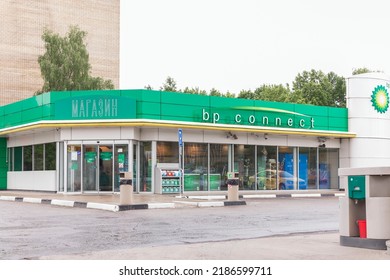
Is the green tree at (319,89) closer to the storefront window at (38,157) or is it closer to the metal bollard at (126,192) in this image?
the storefront window at (38,157)

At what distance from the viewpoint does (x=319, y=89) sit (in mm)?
76812

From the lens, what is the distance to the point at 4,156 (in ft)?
123

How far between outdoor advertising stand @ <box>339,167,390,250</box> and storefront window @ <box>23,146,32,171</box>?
26648 millimetres

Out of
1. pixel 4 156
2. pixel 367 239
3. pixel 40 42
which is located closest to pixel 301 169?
pixel 4 156

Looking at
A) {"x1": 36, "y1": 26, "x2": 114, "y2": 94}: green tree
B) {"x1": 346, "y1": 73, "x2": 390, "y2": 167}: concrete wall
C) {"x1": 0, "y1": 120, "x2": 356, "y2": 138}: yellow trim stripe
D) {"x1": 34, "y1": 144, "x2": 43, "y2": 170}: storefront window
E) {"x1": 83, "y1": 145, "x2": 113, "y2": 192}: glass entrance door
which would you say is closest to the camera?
{"x1": 0, "y1": 120, "x2": 356, "y2": 138}: yellow trim stripe

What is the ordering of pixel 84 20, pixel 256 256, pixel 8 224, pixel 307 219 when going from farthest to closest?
pixel 84 20, pixel 307 219, pixel 8 224, pixel 256 256

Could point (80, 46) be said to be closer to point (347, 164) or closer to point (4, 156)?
point (4, 156)

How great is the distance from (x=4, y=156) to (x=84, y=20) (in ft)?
85.3

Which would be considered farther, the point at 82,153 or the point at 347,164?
the point at 347,164

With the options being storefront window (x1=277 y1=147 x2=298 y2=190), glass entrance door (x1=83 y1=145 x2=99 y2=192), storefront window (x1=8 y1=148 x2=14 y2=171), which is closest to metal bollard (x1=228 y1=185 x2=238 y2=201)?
glass entrance door (x1=83 y1=145 x2=99 y2=192)

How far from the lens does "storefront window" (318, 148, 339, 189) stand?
36.7 meters

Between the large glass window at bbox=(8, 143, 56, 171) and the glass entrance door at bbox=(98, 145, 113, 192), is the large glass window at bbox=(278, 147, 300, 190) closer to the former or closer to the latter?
the glass entrance door at bbox=(98, 145, 113, 192)

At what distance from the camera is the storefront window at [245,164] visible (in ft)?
107

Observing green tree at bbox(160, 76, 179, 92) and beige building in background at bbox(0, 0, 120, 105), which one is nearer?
beige building in background at bbox(0, 0, 120, 105)
